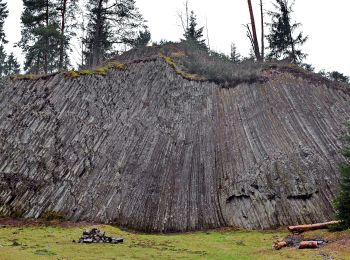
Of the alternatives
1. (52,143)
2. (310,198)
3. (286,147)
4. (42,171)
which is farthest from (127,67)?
(310,198)

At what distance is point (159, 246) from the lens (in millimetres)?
16562

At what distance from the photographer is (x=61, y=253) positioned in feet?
44.6

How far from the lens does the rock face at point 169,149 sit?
22.6 metres

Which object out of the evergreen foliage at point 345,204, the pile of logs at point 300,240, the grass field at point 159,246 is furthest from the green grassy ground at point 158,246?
the evergreen foliage at point 345,204

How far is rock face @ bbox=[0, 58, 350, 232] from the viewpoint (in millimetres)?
22594

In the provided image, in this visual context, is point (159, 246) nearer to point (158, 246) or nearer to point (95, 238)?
point (158, 246)

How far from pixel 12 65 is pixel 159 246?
81.6 metres

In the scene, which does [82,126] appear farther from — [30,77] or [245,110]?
[245,110]

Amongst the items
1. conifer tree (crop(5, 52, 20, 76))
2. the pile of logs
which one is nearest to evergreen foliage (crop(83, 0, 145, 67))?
the pile of logs

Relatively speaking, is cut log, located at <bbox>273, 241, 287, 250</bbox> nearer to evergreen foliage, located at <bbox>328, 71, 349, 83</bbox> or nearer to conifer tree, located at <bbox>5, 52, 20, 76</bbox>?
evergreen foliage, located at <bbox>328, 71, 349, 83</bbox>

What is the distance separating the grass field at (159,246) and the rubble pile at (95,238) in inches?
20.1

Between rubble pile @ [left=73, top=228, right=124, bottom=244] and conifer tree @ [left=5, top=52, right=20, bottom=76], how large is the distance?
76128mm

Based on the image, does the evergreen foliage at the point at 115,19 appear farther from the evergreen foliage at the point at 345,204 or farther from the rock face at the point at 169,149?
the evergreen foliage at the point at 345,204

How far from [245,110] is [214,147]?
4.25 m
